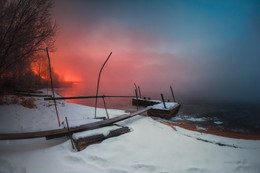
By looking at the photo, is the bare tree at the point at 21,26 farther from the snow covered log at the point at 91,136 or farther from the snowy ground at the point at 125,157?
the snow covered log at the point at 91,136

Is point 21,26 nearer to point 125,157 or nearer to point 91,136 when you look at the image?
point 91,136


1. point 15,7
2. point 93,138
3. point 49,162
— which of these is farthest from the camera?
point 15,7

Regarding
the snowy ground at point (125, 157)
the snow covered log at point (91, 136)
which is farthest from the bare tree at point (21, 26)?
the snow covered log at point (91, 136)

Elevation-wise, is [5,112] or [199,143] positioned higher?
[5,112]

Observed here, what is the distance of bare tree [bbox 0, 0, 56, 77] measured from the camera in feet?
18.0

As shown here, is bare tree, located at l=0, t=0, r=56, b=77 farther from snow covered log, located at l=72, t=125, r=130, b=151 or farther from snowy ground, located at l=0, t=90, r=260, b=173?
snow covered log, located at l=72, t=125, r=130, b=151

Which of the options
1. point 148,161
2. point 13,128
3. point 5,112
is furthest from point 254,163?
point 5,112

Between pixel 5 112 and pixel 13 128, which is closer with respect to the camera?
pixel 13 128

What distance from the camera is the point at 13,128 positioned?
4.65 meters

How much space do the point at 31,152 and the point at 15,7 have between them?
7.19m

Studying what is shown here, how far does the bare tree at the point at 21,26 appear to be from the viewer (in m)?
5.50

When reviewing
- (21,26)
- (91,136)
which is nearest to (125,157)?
(91,136)

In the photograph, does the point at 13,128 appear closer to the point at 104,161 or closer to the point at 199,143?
the point at 104,161

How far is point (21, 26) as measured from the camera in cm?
580
